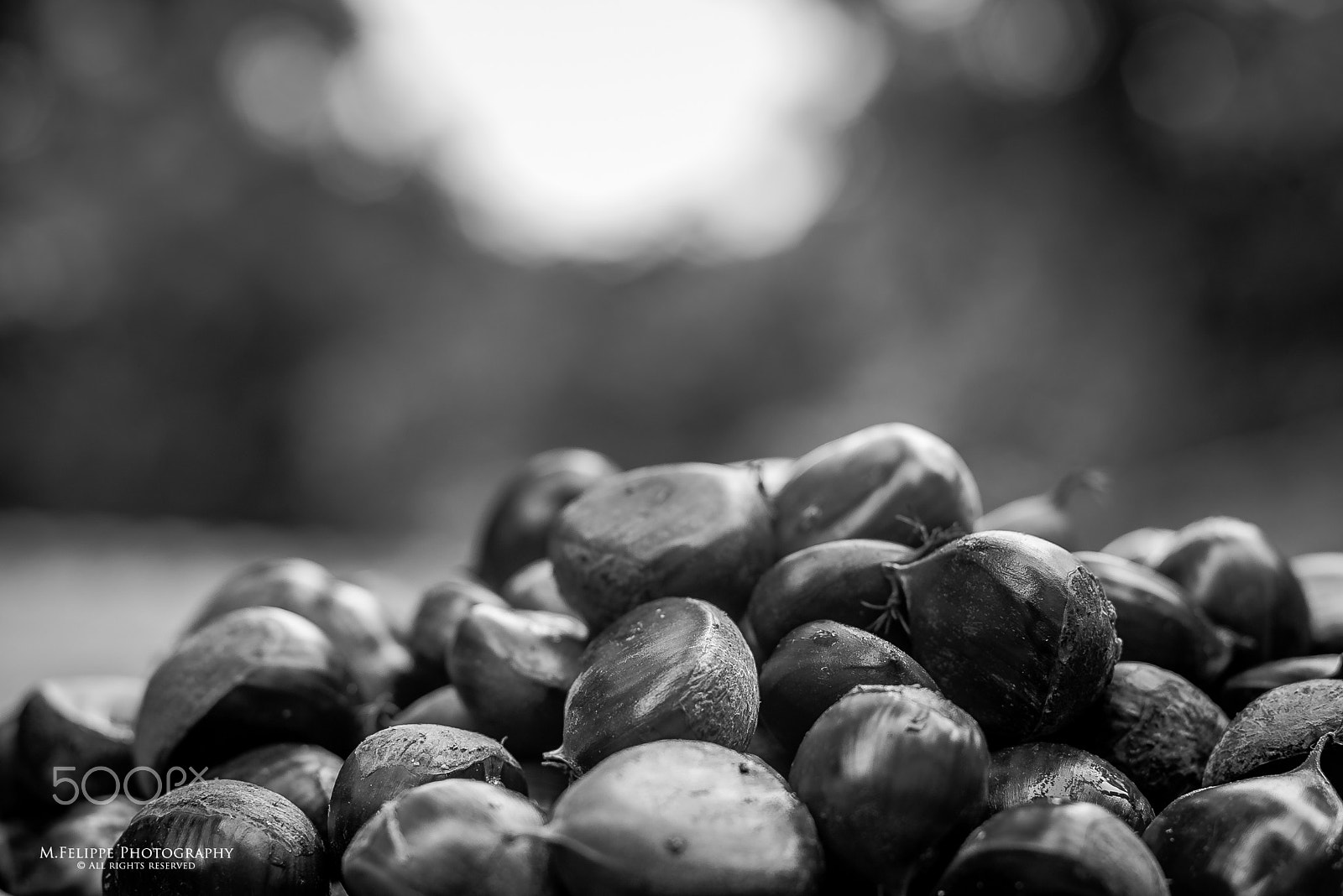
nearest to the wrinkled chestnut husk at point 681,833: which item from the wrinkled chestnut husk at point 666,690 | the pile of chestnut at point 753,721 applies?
the pile of chestnut at point 753,721

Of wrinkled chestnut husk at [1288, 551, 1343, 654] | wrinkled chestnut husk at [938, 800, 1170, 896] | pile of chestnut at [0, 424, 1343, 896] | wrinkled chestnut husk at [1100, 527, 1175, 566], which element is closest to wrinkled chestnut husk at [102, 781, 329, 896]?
pile of chestnut at [0, 424, 1343, 896]

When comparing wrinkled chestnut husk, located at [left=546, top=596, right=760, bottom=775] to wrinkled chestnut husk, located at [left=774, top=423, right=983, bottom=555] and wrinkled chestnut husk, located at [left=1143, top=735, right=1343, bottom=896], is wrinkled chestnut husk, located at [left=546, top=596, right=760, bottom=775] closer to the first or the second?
wrinkled chestnut husk, located at [left=774, top=423, right=983, bottom=555]

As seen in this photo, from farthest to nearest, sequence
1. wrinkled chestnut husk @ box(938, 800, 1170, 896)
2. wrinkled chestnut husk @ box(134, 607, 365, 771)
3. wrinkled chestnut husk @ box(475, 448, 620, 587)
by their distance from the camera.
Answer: wrinkled chestnut husk @ box(475, 448, 620, 587), wrinkled chestnut husk @ box(134, 607, 365, 771), wrinkled chestnut husk @ box(938, 800, 1170, 896)

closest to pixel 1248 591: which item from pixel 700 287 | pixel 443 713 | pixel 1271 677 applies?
pixel 1271 677

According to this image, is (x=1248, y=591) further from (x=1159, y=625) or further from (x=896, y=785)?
(x=896, y=785)

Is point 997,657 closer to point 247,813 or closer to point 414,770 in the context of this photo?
point 414,770

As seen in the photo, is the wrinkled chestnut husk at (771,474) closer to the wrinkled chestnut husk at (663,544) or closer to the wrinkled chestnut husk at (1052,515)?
the wrinkled chestnut husk at (663,544)
